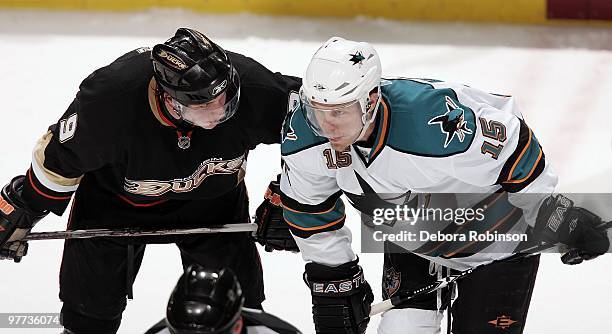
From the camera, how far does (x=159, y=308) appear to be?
13.0 ft

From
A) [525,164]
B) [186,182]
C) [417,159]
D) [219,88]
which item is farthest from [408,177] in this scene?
[186,182]

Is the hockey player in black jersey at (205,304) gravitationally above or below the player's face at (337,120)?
below

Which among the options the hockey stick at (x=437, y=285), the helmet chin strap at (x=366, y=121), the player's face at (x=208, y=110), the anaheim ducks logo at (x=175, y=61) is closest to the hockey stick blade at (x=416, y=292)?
the hockey stick at (x=437, y=285)

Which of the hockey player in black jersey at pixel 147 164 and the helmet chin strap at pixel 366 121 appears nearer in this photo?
the helmet chin strap at pixel 366 121

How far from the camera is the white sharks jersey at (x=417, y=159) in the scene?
2959 mm

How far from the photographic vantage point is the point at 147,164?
3244 mm

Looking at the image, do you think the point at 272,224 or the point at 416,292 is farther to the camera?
the point at 272,224

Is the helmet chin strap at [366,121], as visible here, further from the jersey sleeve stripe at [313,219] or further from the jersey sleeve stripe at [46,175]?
the jersey sleeve stripe at [46,175]

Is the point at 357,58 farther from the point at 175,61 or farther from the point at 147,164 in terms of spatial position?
the point at 147,164

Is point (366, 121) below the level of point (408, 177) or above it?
above

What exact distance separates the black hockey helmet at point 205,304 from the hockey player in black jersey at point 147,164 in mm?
828

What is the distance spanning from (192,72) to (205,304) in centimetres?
94

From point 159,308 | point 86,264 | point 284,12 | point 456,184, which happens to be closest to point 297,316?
point 159,308

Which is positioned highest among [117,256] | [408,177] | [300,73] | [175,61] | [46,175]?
[175,61]
